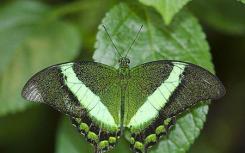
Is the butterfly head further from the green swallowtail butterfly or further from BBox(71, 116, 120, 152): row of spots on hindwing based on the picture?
BBox(71, 116, 120, 152): row of spots on hindwing

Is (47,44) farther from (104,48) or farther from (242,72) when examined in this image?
(242,72)

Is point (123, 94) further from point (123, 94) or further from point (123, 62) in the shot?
point (123, 62)

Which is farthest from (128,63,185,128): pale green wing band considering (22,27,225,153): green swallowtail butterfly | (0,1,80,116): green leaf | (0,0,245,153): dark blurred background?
(0,0,245,153): dark blurred background

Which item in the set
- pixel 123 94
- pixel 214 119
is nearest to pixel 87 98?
pixel 123 94

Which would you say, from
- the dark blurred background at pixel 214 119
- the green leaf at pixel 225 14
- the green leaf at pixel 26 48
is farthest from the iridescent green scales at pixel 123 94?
the dark blurred background at pixel 214 119

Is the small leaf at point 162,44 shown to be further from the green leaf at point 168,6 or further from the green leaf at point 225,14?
the green leaf at point 225,14

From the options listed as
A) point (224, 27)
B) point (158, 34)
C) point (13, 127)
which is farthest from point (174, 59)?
point (13, 127)

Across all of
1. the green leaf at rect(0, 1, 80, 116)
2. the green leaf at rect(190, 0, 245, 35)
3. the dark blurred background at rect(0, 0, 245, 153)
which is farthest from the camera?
the dark blurred background at rect(0, 0, 245, 153)
